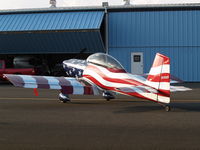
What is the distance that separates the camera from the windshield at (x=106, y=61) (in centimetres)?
1115

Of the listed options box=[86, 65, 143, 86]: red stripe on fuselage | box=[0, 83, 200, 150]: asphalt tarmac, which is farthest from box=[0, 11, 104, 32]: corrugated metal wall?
box=[0, 83, 200, 150]: asphalt tarmac

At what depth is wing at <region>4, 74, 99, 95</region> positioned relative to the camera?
33.4 feet

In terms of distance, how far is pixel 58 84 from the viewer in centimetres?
1098

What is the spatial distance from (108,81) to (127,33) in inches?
619

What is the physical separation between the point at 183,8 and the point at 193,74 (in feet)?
18.7

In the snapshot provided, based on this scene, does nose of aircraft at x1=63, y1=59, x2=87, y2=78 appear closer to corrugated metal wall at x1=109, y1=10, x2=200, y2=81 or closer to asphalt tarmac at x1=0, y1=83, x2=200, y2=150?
asphalt tarmac at x1=0, y1=83, x2=200, y2=150

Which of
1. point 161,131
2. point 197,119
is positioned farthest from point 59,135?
point 197,119

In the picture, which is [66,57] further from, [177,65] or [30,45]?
[177,65]

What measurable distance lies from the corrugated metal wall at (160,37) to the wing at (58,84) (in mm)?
14838

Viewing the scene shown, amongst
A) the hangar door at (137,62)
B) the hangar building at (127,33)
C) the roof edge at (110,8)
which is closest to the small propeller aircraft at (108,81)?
the hangar building at (127,33)

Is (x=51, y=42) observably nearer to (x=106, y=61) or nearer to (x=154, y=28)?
(x=154, y=28)

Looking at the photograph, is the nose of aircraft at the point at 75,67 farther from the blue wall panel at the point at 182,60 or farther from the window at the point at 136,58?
the blue wall panel at the point at 182,60

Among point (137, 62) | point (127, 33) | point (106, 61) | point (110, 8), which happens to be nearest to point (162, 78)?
point (106, 61)

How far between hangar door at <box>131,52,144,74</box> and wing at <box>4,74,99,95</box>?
14538mm
